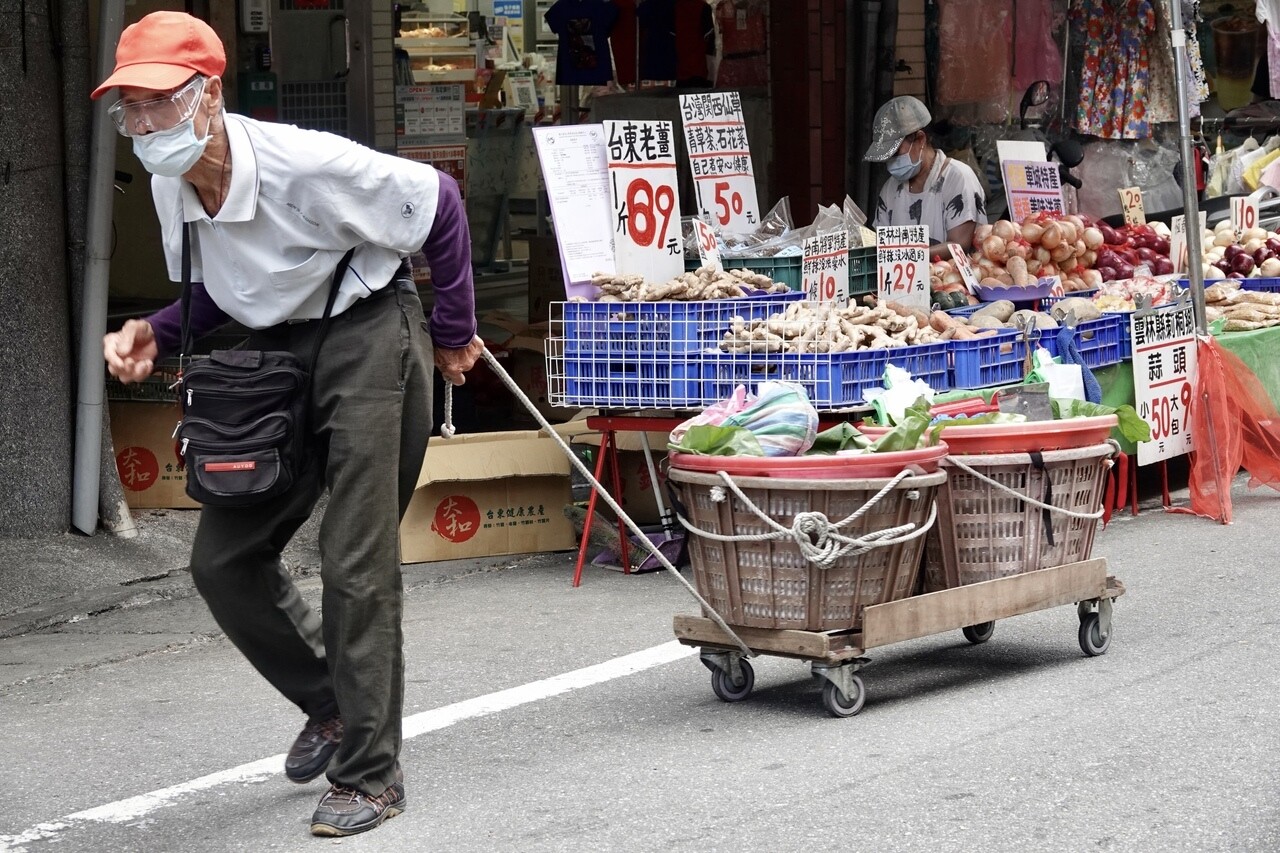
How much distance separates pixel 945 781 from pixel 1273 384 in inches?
223

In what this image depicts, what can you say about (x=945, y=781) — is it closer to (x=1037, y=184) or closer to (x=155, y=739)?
(x=155, y=739)

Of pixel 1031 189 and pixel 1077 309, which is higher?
pixel 1031 189

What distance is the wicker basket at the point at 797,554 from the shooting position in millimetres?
5156

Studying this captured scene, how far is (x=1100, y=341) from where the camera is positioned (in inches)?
337

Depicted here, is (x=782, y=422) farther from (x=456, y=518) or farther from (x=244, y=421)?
(x=456, y=518)

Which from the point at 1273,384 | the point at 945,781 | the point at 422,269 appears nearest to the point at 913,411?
the point at 945,781

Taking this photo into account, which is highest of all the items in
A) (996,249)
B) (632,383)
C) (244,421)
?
(996,249)

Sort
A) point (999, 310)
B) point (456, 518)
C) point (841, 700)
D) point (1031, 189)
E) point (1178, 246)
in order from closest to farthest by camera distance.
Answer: point (841, 700), point (456, 518), point (999, 310), point (1178, 246), point (1031, 189)

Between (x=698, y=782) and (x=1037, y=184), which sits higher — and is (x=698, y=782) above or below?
below

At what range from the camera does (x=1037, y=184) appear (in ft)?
33.7

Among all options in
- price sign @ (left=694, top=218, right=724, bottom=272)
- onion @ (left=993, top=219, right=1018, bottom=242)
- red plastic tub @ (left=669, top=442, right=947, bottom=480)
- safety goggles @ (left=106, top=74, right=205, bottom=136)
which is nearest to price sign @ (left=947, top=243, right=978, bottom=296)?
onion @ (left=993, top=219, right=1018, bottom=242)

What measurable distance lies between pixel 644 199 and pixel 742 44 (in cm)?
530

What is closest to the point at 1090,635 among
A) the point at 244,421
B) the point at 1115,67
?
the point at 244,421

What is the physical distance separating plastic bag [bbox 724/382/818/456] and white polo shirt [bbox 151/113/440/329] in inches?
55.9
